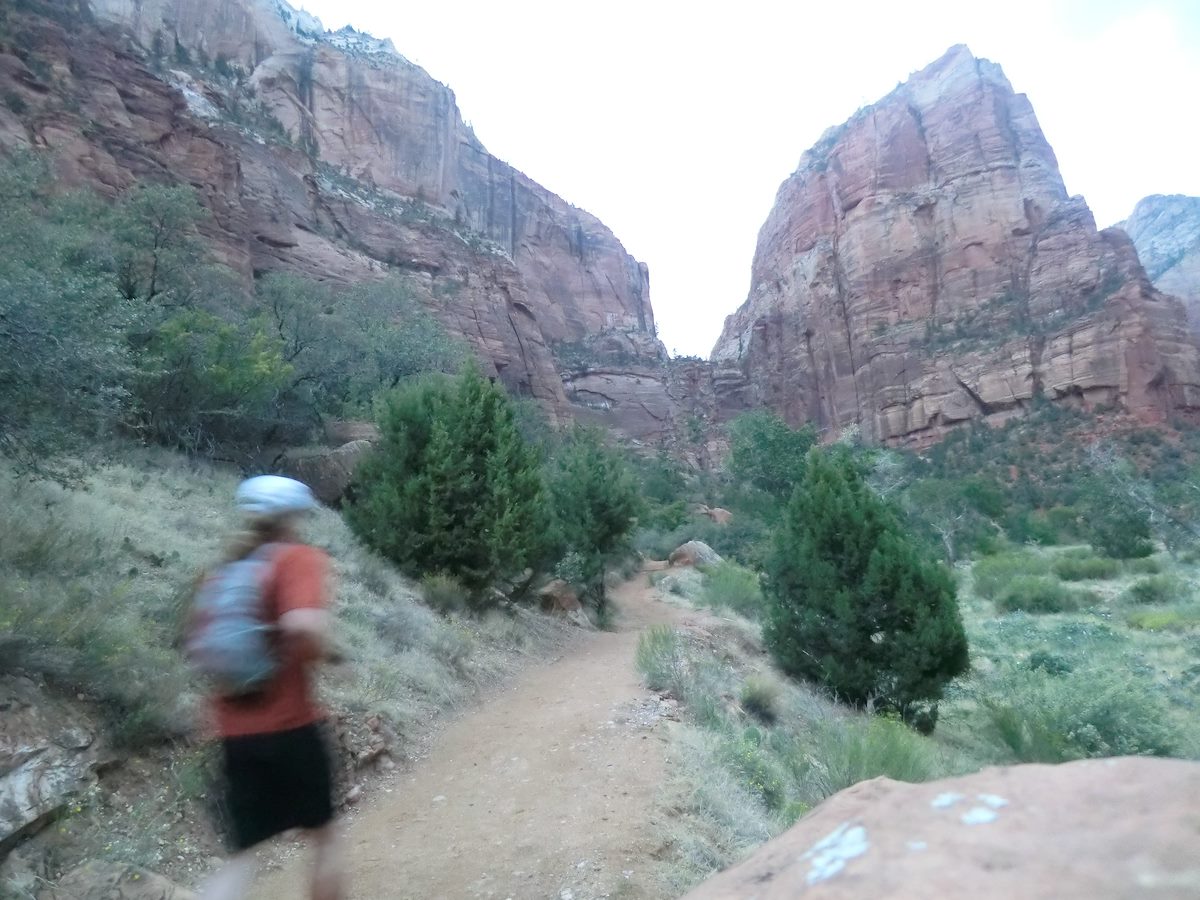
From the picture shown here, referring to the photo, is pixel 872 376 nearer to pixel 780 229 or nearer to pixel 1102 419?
pixel 1102 419

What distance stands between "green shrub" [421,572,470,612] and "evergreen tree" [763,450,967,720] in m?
5.00

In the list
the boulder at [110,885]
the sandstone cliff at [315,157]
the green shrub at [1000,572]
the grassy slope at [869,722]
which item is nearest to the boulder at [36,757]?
the boulder at [110,885]

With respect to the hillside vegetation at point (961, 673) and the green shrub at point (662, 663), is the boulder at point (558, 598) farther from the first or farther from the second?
the green shrub at point (662, 663)

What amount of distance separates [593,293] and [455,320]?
3276 centimetres

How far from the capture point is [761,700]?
878 cm

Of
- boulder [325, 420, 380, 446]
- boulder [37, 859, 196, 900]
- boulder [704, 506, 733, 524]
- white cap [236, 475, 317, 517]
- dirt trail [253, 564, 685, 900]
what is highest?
boulder [325, 420, 380, 446]

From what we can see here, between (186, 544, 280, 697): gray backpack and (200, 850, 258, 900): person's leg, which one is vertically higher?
(186, 544, 280, 697): gray backpack

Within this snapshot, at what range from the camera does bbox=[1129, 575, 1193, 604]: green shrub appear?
18.5 meters

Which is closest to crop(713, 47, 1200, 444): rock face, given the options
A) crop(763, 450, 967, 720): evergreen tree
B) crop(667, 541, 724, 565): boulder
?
crop(667, 541, 724, 565): boulder

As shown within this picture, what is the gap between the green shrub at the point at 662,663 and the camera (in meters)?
8.34

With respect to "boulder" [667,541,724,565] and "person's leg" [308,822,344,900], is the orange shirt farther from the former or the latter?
"boulder" [667,541,724,565]

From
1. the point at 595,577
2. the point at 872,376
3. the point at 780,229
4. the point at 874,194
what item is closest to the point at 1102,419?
the point at 872,376

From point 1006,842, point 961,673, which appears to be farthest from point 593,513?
point 1006,842

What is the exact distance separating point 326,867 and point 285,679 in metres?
0.77
